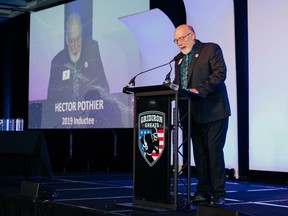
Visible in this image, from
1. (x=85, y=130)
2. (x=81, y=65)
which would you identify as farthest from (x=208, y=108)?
(x=85, y=130)

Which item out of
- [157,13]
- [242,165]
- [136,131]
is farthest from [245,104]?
[136,131]

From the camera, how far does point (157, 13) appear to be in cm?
709

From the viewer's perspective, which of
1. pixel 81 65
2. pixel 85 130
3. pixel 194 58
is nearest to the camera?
pixel 194 58

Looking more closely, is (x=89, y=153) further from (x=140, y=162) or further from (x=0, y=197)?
(x=140, y=162)

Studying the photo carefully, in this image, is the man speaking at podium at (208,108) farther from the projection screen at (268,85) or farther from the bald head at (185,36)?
the projection screen at (268,85)

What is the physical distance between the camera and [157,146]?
10.2ft

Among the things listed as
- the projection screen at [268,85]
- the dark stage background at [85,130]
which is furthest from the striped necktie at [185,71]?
the dark stage background at [85,130]

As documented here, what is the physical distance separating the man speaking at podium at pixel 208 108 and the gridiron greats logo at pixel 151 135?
0.29 m

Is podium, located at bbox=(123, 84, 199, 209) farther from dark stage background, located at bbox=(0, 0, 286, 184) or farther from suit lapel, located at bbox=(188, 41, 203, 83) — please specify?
dark stage background, located at bbox=(0, 0, 286, 184)

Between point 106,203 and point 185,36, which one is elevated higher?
point 185,36

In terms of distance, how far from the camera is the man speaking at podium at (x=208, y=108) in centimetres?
335

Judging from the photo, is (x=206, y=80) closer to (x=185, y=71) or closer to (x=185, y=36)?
(x=185, y=71)

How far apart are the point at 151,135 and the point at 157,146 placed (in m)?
0.08

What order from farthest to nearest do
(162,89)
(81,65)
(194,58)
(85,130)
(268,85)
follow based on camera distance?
(85,130) → (81,65) → (268,85) → (194,58) → (162,89)
